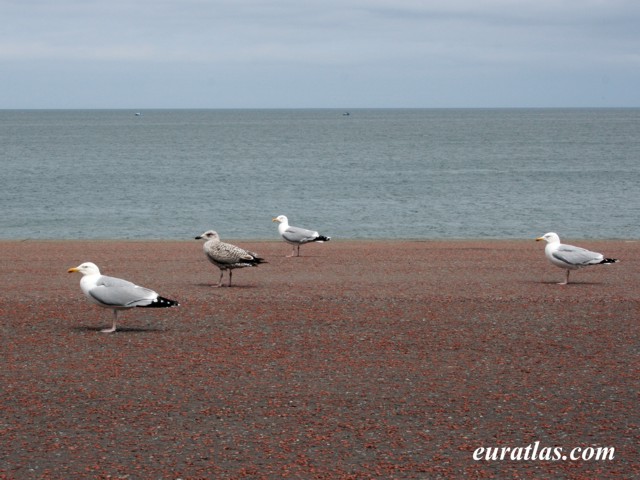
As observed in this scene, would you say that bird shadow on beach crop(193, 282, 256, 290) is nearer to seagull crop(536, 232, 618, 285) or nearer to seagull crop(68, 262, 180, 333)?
seagull crop(68, 262, 180, 333)

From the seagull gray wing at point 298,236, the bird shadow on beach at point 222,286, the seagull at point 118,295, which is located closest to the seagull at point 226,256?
the bird shadow on beach at point 222,286

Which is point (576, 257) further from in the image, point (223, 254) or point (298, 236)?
point (298, 236)

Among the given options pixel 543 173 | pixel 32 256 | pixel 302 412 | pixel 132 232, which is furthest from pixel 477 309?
pixel 543 173

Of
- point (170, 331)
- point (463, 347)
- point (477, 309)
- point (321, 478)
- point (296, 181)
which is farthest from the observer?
point (296, 181)

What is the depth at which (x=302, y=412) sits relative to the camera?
9023 millimetres

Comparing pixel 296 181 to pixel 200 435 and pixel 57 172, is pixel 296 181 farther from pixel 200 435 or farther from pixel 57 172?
pixel 200 435

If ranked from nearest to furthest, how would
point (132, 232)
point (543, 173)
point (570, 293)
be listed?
point (570, 293) < point (132, 232) < point (543, 173)

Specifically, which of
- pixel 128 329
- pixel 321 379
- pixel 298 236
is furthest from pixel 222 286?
pixel 321 379

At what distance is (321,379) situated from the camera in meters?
10.3

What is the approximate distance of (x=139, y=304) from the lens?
1238 cm

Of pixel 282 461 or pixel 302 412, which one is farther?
pixel 302 412

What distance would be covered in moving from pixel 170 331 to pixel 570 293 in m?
7.04

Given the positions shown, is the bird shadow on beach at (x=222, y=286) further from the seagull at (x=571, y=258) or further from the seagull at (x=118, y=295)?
the seagull at (x=571, y=258)

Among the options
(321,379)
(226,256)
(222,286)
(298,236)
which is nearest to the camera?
(321,379)
